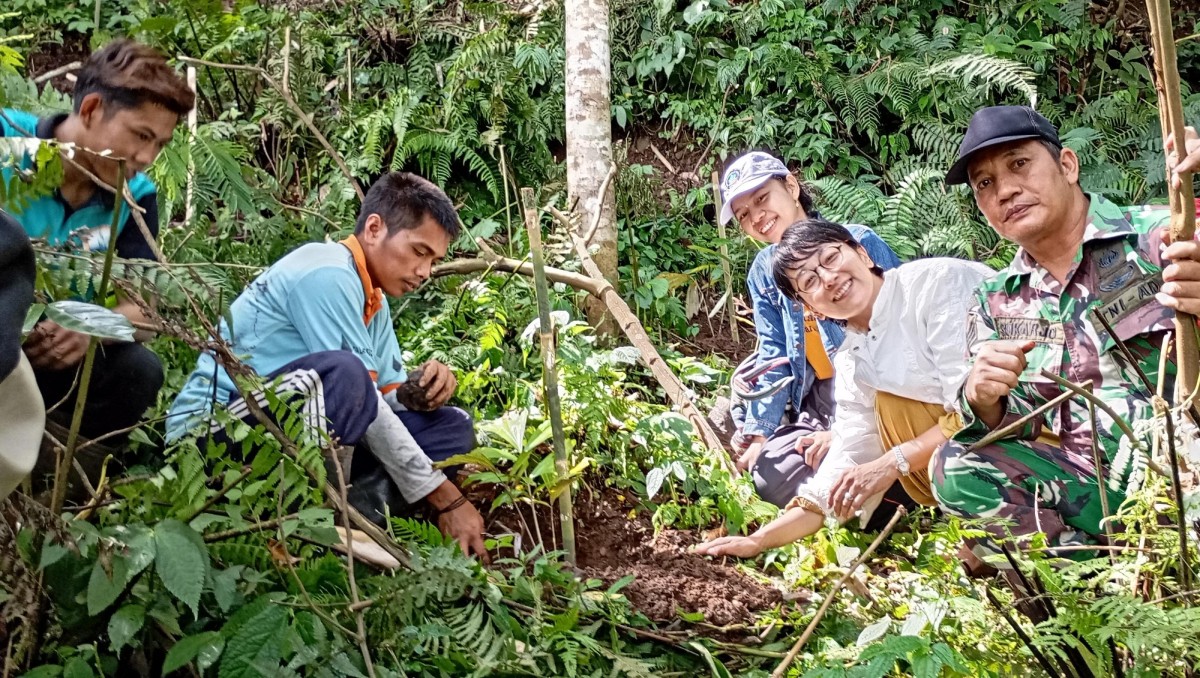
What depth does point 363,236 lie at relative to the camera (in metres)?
3.58

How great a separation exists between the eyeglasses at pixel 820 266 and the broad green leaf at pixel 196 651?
220 centimetres

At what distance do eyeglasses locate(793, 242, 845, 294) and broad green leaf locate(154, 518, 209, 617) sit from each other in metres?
2.16

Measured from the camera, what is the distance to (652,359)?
443 cm

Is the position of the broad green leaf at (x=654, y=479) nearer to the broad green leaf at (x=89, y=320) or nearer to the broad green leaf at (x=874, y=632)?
the broad green leaf at (x=874, y=632)

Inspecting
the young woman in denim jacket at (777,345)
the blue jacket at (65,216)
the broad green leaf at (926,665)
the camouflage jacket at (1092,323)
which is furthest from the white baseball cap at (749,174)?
the broad green leaf at (926,665)

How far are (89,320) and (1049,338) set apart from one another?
2.57 meters

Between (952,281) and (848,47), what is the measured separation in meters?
4.73

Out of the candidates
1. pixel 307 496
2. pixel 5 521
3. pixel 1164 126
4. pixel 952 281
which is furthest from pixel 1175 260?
pixel 5 521

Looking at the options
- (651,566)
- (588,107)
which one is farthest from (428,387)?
(588,107)

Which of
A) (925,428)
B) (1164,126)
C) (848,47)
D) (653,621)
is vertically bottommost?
(653,621)

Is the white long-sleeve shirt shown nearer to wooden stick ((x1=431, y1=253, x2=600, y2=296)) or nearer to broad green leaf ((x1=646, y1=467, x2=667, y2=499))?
broad green leaf ((x1=646, y1=467, x2=667, y2=499))

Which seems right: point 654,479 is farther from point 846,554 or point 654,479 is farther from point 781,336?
point 781,336

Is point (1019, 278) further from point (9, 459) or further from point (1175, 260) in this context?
point (9, 459)

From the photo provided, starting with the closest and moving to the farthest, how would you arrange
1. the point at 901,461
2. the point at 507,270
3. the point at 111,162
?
the point at 111,162
the point at 901,461
the point at 507,270
